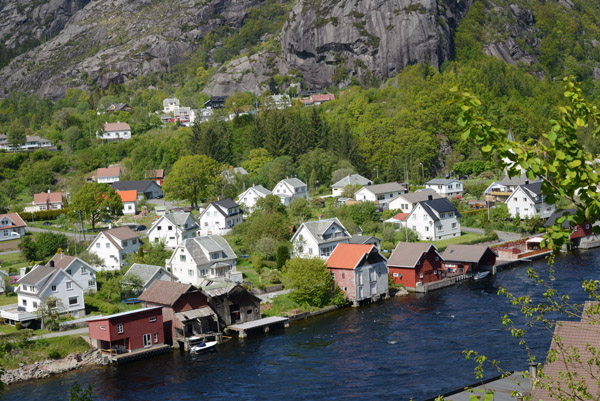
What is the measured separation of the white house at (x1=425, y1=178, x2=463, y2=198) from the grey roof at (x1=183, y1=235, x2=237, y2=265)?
43.4 metres

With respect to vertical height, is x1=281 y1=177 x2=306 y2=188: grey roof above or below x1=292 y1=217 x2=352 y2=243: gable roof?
above

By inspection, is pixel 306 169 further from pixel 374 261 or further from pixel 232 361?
pixel 232 361

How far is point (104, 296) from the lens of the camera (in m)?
56.5

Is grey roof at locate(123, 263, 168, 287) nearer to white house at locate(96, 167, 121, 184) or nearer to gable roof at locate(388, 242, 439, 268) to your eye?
gable roof at locate(388, 242, 439, 268)

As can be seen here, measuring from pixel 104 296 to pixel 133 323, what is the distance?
33.3ft

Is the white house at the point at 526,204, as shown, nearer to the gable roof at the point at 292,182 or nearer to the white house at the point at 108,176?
the gable roof at the point at 292,182

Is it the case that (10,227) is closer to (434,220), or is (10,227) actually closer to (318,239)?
(318,239)

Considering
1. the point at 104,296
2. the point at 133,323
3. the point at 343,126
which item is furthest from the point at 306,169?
the point at 133,323

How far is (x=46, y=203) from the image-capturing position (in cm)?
10019

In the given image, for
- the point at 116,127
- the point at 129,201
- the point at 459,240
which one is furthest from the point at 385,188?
the point at 116,127

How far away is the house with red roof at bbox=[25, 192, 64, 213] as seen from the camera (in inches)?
3939

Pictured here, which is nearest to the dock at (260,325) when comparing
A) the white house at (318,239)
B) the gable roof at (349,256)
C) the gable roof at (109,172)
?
the gable roof at (349,256)

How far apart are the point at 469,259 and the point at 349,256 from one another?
39.9ft

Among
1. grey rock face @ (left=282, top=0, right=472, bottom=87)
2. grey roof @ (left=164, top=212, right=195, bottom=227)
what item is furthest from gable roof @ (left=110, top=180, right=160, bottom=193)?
grey rock face @ (left=282, top=0, right=472, bottom=87)
